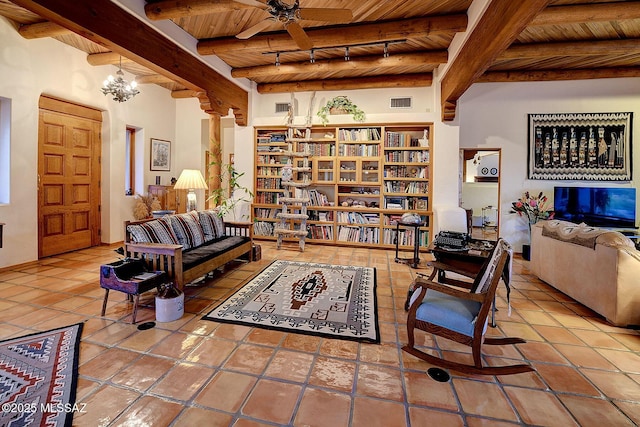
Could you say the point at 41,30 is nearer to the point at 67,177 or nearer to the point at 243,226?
the point at 67,177

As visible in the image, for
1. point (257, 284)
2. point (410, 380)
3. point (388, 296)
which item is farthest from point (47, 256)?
point (410, 380)

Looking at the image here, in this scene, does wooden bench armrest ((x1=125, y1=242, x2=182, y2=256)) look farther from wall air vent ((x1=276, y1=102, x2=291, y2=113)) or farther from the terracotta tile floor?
wall air vent ((x1=276, y1=102, x2=291, y2=113))

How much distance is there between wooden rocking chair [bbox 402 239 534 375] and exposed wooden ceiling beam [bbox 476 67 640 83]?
4541 mm

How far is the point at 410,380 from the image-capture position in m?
1.88

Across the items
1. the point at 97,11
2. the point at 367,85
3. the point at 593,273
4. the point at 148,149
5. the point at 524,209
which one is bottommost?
the point at 593,273

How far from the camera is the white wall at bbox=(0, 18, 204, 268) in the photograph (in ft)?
13.2

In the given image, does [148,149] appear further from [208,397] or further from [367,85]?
[208,397]

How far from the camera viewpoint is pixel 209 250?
3551 mm

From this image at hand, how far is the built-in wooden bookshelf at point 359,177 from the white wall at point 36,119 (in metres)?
2.44

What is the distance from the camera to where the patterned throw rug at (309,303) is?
2.54 m

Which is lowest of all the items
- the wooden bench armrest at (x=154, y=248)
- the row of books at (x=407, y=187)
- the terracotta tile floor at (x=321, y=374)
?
the terracotta tile floor at (x=321, y=374)

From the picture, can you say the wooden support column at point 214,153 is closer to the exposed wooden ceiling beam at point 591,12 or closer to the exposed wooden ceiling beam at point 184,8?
the exposed wooden ceiling beam at point 184,8

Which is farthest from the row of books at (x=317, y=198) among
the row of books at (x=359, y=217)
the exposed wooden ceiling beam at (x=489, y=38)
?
the exposed wooden ceiling beam at (x=489, y=38)

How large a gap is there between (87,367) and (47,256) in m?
3.81
